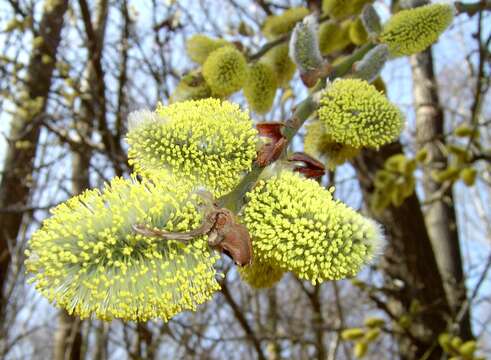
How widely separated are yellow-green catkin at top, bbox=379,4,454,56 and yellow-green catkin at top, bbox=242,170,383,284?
549mm

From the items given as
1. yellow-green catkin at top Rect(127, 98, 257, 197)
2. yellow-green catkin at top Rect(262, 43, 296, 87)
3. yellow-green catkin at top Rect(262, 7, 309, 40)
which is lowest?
yellow-green catkin at top Rect(127, 98, 257, 197)

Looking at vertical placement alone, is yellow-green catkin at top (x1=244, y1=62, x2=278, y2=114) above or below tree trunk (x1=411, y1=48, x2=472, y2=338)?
below

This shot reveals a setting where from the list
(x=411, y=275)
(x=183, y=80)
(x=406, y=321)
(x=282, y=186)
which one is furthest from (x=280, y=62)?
(x=411, y=275)

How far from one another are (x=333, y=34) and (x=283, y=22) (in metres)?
0.14

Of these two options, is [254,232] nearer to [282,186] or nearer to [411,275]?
[282,186]

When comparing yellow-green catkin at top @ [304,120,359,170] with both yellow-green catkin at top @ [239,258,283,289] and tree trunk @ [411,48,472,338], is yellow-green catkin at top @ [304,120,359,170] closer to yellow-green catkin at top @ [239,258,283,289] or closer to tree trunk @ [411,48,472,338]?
yellow-green catkin at top @ [239,258,283,289]

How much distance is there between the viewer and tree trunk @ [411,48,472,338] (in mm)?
3275

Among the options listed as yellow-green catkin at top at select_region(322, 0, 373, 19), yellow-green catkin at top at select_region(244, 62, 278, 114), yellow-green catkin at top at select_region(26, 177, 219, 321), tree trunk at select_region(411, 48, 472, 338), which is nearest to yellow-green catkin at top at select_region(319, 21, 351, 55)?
yellow-green catkin at top at select_region(322, 0, 373, 19)

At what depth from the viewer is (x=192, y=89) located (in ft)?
4.24

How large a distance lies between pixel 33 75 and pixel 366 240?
323 cm

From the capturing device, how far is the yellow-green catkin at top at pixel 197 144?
0.81 metres

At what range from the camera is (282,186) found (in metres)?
0.81

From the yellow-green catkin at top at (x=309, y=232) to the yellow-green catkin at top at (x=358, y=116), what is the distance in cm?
21

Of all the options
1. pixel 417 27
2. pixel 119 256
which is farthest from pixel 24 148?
pixel 119 256
